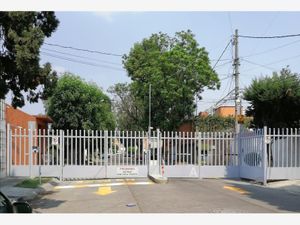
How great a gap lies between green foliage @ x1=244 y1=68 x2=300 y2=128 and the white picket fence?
1423mm

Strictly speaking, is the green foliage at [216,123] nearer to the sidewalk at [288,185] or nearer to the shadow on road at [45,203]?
the sidewalk at [288,185]

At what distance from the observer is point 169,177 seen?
2494 cm

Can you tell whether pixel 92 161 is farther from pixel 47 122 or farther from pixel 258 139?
pixel 47 122

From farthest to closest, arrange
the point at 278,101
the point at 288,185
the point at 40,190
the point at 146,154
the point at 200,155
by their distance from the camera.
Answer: the point at 278,101 → the point at 200,155 → the point at 146,154 → the point at 288,185 → the point at 40,190

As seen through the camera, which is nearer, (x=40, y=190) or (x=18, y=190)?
(x=18, y=190)

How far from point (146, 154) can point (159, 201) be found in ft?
34.6

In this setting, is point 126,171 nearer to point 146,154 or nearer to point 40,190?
point 146,154

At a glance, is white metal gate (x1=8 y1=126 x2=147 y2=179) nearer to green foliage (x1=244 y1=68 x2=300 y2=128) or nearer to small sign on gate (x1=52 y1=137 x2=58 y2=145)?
small sign on gate (x1=52 y1=137 x2=58 y2=145)

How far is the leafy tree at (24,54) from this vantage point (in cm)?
1202

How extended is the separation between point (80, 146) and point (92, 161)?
1.36 metres

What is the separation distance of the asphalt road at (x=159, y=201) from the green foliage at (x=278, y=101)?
300 inches

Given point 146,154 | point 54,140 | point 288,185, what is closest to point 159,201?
point 288,185

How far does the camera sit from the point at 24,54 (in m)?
11.9

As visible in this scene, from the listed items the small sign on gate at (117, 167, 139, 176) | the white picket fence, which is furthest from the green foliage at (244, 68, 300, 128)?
the small sign on gate at (117, 167, 139, 176)
